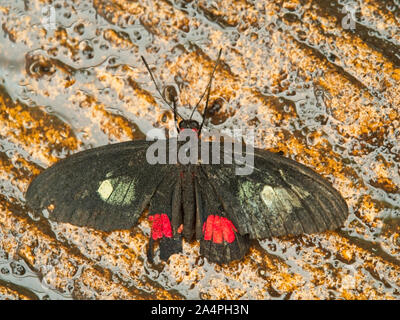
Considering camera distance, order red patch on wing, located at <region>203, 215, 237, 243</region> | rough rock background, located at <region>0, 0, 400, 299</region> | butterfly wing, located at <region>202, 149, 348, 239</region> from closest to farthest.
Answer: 1. butterfly wing, located at <region>202, 149, 348, 239</region>
2. red patch on wing, located at <region>203, 215, 237, 243</region>
3. rough rock background, located at <region>0, 0, 400, 299</region>

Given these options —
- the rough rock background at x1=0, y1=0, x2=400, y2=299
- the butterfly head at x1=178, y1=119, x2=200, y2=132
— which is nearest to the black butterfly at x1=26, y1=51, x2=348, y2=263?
the butterfly head at x1=178, y1=119, x2=200, y2=132

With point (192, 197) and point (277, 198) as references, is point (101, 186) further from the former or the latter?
point (277, 198)

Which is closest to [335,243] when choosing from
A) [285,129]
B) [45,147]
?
[285,129]

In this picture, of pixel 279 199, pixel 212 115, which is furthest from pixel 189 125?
pixel 279 199

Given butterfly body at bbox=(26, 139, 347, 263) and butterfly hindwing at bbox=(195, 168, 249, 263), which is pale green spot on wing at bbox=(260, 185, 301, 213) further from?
butterfly hindwing at bbox=(195, 168, 249, 263)

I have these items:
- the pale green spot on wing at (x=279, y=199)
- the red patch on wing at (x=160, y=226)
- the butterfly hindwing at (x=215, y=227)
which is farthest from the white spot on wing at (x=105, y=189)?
the pale green spot on wing at (x=279, y=199)
